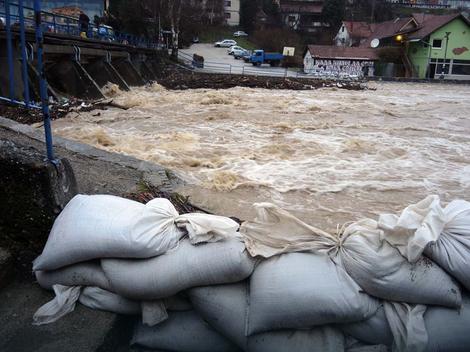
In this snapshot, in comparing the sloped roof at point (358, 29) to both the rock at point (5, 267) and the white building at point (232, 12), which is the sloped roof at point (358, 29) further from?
the rock at point (5, 267)

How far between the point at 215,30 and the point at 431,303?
68.8 metres

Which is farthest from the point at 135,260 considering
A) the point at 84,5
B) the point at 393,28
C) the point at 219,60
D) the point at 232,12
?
the point at 232,12

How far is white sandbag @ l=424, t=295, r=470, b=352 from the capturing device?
2.17 metres

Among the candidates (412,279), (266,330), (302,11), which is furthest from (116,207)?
(302,11)

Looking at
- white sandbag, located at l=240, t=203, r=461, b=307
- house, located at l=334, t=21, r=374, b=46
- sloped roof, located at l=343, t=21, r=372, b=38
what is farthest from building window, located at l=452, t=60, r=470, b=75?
white sandbag, located at l=240, t=203, r=461, b=307

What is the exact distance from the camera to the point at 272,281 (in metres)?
2.20

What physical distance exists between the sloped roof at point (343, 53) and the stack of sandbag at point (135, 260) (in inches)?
1548

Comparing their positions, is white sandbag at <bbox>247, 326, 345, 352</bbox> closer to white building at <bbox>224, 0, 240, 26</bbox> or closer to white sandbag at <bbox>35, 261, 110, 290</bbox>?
white sandbag at <bbox>35, 261, 110, 290</bbox>

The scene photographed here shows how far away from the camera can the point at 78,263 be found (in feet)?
7.98

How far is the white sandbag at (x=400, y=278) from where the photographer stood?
218 cm

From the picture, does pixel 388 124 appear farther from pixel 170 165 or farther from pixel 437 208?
pixel 437 208

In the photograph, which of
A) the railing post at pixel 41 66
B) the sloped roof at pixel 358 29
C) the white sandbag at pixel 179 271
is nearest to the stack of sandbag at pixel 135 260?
the white sandbag at pixel 179 271

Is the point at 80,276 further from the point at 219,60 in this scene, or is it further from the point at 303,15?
the point at 303,15

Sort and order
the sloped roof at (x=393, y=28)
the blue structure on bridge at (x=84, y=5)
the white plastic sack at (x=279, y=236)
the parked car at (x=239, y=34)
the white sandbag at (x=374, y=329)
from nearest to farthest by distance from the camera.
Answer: the white sandbag at (x=374, y=329)
the white plastic sack at (x=279, y=236)
the blue structure on bridge at (x=84, y=5)
the sloped roof at (x=393, y=28)
the parked car at (x=239, y=34)
